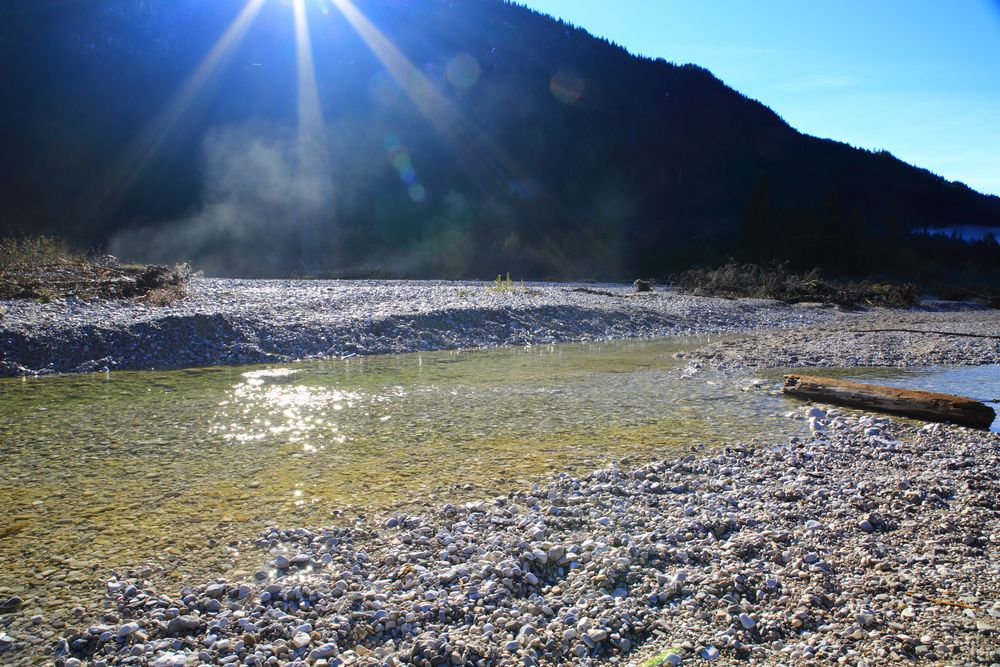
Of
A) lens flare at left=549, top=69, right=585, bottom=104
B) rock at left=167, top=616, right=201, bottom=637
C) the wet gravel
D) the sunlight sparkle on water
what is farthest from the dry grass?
lens flare at left=549, top=69, right=585, bottom=104

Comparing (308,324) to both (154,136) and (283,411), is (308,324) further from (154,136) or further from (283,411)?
(154,136)

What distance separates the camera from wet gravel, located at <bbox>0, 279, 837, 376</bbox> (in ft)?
40.9

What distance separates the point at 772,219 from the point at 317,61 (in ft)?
209

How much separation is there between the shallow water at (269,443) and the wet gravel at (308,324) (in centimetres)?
123

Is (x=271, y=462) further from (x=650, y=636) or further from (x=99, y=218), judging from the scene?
(x=99, y=218)

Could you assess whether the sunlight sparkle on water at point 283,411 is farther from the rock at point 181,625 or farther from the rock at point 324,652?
the rock at point 324,652

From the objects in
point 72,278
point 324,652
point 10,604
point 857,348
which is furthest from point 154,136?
point 324,652

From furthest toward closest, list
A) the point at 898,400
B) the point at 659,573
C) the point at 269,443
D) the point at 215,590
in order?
the point at 898,400
the point at 269,443
the point at 659,573
the point at 215,590

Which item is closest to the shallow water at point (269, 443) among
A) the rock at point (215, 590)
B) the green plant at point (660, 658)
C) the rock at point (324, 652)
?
the rock at point (215, 590)

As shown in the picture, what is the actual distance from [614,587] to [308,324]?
13013 millimetres

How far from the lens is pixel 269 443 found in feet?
23.6

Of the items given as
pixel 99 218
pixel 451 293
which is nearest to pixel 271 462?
pixel 451 293

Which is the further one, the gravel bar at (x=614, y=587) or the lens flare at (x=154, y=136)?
the lens flare at (x=154, y=136)

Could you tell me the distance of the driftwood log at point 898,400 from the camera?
26.1 ft
